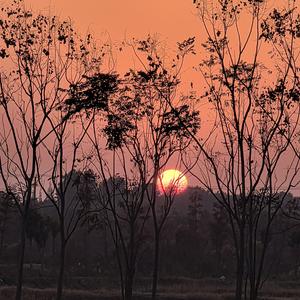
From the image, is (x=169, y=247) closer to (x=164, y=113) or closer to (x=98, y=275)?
(x=98, y=275)

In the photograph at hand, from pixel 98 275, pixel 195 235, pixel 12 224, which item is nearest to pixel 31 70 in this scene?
pixel 98 275

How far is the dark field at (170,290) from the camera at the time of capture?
115 feet

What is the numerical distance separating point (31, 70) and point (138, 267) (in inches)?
1627

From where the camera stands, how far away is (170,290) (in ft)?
140

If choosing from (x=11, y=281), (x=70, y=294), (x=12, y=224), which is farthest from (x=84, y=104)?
(x=12, y=224)

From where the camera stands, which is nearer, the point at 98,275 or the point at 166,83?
the point at 166,83

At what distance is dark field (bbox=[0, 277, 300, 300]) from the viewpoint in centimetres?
3512

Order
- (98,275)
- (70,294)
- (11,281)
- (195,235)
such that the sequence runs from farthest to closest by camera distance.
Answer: (195,235) < (98,275) < (11,281) < (70,294)

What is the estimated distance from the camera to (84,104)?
59.3ft

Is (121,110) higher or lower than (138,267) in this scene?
higher

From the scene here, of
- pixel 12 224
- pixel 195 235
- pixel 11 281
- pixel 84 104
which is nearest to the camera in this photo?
pixel 84 104

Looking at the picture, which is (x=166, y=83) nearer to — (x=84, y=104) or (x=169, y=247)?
(x=84, y=104)

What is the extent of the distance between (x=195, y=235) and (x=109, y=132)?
40513 mm

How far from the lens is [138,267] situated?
5553 cm
